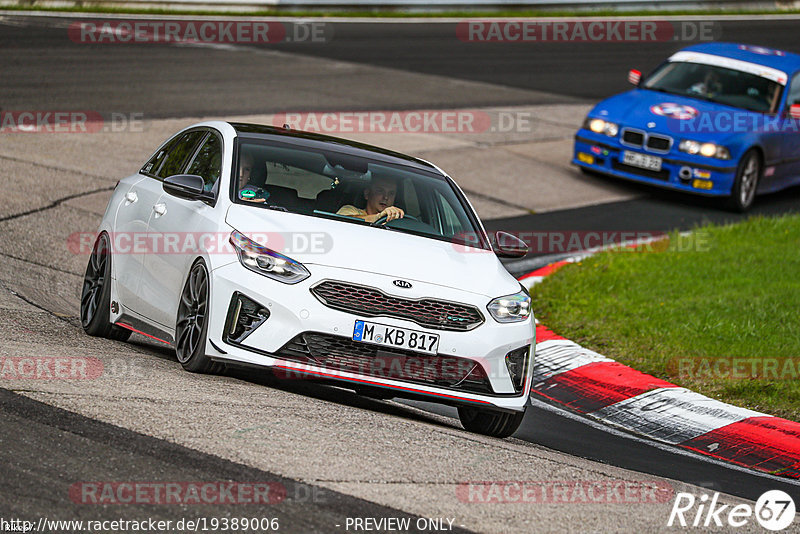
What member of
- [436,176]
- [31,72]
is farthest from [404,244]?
[31,72]

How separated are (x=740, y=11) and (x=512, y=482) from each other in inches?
1363

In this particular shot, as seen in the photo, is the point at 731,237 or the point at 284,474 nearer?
the point at 284,474

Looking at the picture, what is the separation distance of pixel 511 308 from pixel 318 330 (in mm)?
1182

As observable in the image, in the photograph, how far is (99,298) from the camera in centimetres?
838

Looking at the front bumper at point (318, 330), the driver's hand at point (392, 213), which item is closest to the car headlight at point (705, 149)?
the driver's hand at point (392, 213)

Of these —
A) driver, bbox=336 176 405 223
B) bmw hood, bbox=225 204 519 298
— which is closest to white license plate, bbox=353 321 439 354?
bmw hood, bbox=225 204 519 298

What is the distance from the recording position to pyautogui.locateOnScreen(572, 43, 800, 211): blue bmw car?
16047 millimetres

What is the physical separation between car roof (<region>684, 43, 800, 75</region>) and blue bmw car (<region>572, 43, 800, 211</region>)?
24 mm

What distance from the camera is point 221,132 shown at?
26.6ft

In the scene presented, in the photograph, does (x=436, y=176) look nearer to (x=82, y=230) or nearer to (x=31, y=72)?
(x=82, y=230)

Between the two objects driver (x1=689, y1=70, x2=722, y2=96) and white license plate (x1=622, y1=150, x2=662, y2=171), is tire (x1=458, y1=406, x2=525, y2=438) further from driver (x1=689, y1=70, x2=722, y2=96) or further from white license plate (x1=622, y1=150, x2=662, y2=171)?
driver (x1=689, y1=70, x2=722, y2=96)

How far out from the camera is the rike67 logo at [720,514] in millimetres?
5582

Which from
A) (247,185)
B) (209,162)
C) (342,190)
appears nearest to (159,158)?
(209,162)

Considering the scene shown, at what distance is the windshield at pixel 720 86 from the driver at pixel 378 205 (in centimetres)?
1023
